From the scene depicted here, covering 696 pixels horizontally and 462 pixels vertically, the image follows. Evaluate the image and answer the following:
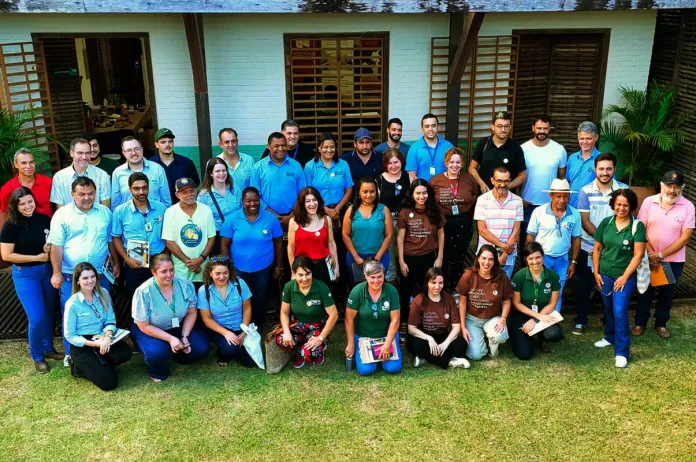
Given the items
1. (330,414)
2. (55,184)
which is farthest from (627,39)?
(55,184)

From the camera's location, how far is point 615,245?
5973mm

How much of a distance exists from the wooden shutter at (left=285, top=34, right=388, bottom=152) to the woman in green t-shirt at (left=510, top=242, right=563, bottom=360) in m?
3.75

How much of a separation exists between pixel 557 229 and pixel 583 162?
3.82 ft

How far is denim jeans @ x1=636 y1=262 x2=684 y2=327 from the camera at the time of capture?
249 inches

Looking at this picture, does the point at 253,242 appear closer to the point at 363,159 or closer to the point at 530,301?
the point at 363,159

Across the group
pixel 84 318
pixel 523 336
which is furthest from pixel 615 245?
pixel 84 318

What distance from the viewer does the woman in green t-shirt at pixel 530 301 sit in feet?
19.7

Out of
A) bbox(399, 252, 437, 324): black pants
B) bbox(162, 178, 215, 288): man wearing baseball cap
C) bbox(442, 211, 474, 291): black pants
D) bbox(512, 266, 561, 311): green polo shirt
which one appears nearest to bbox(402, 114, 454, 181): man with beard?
bbox(442, 211, 474, 291): black pants

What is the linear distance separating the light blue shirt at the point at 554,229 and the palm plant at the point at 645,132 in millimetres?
3138

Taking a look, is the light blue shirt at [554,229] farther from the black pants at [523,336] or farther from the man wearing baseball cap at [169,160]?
the man wearing baseball cap at [169,160]

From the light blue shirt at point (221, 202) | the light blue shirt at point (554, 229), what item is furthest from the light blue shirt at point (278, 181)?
the light blue shirt at point (554, 229)

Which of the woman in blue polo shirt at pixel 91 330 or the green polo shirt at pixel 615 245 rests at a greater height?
the green polo shirt at pixel 615 245

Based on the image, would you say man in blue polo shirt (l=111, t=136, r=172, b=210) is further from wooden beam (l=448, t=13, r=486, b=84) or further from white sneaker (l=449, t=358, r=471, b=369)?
wooden beam (l=448, t=13, r=486, b=84)

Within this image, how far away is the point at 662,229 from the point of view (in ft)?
20.4
